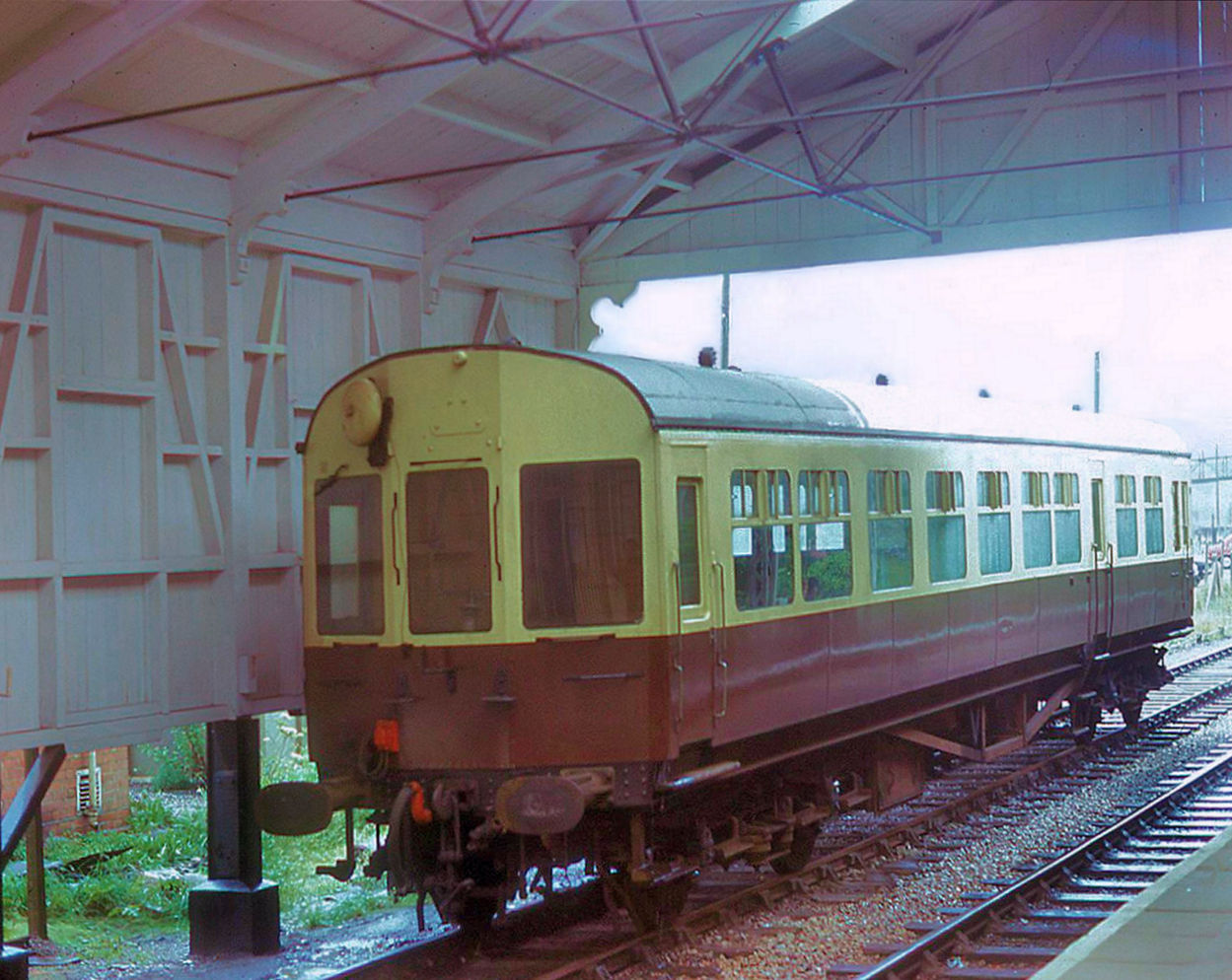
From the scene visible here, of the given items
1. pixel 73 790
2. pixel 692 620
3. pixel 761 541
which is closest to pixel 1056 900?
pixel 761 541

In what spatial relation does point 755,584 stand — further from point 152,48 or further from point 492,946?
point 152,48

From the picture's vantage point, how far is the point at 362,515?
374 inches

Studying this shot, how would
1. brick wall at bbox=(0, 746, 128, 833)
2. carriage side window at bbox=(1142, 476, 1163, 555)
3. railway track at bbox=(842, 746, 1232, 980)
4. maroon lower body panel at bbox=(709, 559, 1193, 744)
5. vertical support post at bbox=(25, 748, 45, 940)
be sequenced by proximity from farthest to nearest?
carriage side window at bbox=(1142, 476, 1163, 555) → brick wall at bbox=(0, 746, 128, 833) → vertical support post at bbox=(25, 748, 45, 940) → maroon lower body panel at bbox=(709, 559, 1193, 744) → railway track at bbox=(842, 746, 1232, 980)

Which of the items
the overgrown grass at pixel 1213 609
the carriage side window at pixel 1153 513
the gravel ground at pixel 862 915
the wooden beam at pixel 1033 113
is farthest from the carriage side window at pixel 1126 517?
the overgrown grass at pixel 1213 609

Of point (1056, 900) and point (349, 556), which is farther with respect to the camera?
point (1056, 900)

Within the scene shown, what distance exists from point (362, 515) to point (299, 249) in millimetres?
2886

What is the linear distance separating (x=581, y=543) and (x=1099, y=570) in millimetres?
8754

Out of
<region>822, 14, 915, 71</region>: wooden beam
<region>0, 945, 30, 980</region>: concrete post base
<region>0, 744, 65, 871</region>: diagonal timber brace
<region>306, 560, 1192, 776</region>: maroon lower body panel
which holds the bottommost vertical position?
<region>0, 945, 30, 980</region>: concrete post base

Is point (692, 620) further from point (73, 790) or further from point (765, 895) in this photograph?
point (73, 790)

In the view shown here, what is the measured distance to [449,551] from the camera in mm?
9164

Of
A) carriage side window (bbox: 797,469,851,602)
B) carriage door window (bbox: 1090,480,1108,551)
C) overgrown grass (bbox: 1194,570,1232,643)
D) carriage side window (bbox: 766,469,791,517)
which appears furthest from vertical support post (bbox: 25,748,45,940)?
overgrown grass (bbox: 1194,570,1232,643)

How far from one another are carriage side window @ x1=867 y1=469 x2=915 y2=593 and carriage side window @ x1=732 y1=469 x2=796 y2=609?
4.28 feet

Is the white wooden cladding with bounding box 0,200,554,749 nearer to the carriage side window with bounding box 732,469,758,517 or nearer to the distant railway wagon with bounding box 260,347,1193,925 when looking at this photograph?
the distant railway wagon with bounding box 260,347,1193,925

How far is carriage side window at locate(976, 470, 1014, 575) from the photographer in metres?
13.3
